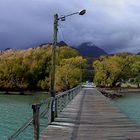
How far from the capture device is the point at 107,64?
136625mm

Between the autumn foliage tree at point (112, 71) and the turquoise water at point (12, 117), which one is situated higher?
the autumn foliage tree at point (112, 71)

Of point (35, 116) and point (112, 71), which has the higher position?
point (112, 71)

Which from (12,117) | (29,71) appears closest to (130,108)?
(12,117)

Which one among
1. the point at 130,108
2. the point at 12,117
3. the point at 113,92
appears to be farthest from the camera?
the point at 113,92

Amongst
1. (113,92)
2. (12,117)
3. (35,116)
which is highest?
(35,116)

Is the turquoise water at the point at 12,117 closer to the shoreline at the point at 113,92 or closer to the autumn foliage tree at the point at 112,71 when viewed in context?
the shoreline at the point at 113,92

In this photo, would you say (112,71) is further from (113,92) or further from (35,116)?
(35,116)

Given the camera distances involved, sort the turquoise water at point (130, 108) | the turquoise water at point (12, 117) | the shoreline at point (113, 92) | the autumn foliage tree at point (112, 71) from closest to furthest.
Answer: the turquoise water at point (12, 117), the turquoise water at point (130, 108), the shoreline at point (113, 92), the autumn foliage tree at point (112, 71)

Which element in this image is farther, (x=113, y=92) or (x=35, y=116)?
(x=113, y=92)

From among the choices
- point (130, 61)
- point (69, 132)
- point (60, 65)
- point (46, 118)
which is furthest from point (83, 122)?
point (130, 61)

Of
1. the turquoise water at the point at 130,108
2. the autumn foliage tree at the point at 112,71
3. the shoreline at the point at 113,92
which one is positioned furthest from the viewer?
the autumn foliage tree at the point at 112,71

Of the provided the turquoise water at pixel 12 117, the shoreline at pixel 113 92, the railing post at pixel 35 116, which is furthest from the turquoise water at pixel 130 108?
the railing post at pixel 35 116

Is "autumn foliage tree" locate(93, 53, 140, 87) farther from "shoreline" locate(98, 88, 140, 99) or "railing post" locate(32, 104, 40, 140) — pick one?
"railing post" locate(32, 104, 40, 140)

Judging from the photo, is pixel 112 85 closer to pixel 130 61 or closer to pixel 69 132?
pixel 130 61
